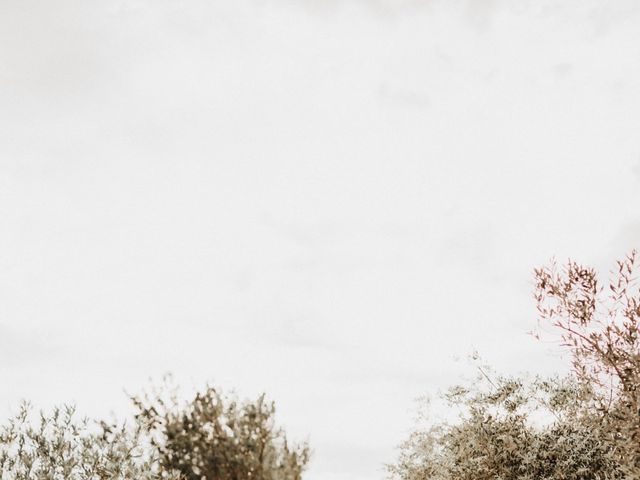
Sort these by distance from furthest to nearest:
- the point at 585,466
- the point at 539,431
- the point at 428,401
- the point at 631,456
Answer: the point at 428,401 < the point at 539,431 < the point at 585,466 < the point at 631,456

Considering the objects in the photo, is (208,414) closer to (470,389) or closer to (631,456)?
(631,456)

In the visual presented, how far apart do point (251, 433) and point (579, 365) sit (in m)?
12.7

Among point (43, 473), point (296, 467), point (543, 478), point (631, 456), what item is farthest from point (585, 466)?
point (43, 473)

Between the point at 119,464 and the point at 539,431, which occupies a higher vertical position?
the point at 539,431

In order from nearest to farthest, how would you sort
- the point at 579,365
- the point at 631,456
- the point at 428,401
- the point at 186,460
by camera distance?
1. the point at 186,460
2. the point at 631,456
3. the point at 579,365
4. the point at 428,401

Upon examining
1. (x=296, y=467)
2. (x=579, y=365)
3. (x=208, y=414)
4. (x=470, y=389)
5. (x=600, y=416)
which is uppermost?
(x=470, y=389)

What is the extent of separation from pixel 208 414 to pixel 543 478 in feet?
62.4

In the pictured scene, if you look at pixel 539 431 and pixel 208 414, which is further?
pixel 539 431

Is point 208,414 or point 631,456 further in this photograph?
point 631,456

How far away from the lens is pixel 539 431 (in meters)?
28.2

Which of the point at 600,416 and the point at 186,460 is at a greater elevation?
the point at 600,416

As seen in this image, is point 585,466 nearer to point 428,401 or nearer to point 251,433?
point 428,401

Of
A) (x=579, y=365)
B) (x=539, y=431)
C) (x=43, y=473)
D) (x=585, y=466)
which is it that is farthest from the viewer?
(x=539, y=431)

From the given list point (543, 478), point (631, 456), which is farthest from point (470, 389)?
point (631, 456)
